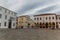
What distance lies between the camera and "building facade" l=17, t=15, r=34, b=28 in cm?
4847

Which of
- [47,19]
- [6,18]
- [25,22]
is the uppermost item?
[6,18]

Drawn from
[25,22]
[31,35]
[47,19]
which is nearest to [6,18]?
[25,22]

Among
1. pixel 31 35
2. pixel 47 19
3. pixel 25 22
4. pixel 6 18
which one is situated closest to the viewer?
pixel 31 35

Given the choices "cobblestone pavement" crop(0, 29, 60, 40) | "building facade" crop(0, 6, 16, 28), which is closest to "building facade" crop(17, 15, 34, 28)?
"building facade" crop(0, 6, 16, 28)

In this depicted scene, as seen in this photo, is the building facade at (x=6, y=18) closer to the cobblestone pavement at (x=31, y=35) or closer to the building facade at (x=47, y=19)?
the building facade at (x=47, y=19)

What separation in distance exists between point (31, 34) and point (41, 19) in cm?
4699

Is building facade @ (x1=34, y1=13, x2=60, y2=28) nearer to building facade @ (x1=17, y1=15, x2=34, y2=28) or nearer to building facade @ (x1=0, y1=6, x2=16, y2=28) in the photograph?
building facade @ (x1=17, y1=15, x2=34, y2=28)

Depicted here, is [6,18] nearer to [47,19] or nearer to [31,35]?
[47,19]

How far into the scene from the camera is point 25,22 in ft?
164

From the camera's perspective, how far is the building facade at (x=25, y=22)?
159ft

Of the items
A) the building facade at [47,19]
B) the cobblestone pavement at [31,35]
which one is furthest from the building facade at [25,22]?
the cobblestone pavement at [31,35]

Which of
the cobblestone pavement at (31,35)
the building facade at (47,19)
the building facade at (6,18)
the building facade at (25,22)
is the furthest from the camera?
the building facade at (47,19)

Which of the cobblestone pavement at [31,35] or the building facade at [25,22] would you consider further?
the building facade at [25,22]

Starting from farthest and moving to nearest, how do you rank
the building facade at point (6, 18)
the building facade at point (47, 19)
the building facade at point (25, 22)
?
the building facade at point (47, 19) → the building facade at point (25, 22) → the building facade at point (6, 18)
